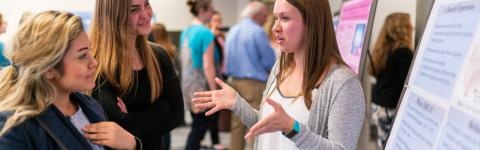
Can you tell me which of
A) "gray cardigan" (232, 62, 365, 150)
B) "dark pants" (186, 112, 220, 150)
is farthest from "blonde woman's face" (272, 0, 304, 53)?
"dark pants" (186, 112, 220, 150)

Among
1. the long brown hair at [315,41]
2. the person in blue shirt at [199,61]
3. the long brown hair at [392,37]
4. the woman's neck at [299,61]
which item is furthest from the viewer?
the person in blue shirt at [199,61]

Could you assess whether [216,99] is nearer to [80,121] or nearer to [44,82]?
[80,121]

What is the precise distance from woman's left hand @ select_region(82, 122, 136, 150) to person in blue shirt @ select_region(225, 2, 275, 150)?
7.83 feet

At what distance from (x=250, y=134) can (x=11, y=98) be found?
0.59 meters

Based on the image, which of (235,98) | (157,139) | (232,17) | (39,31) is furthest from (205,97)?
(232,17)

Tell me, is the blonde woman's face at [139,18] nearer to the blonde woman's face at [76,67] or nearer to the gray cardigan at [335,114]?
the blonde woman's face at [76,67]

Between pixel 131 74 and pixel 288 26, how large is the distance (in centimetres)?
Answer: 54

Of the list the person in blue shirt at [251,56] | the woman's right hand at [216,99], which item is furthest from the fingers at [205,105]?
the person in blue shirt at [251,56]

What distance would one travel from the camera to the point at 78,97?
4.50 feet

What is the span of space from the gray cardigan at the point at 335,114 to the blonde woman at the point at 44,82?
23.0 inches

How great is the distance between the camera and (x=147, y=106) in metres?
1.68

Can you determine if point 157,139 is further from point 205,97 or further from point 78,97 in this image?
point 78,97

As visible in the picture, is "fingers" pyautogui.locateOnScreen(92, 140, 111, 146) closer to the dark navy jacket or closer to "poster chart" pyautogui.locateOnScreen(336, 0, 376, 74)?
the dark navy jacket

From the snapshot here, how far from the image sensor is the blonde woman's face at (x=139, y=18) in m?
1.61
